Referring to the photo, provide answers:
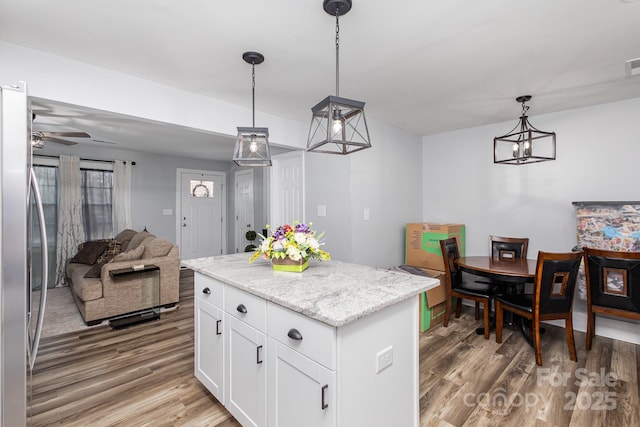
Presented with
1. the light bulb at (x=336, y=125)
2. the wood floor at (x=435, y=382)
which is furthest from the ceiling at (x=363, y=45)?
the wood floor at (x=435, y=382)

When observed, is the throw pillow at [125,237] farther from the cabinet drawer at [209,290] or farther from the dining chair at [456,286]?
the dining chair at [456,286]

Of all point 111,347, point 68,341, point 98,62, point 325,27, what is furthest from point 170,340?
point 325,27

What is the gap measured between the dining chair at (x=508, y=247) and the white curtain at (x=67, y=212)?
253 inches

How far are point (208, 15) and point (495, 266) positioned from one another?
3.27 meters

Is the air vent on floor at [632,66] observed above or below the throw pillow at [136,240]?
above

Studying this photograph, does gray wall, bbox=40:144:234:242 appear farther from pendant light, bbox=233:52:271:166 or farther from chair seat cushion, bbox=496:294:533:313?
chair seat cushion, bbox=496:294:533:313

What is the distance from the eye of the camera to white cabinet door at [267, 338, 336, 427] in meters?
1.25

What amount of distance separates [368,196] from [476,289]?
1556 millimetres

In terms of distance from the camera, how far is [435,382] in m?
2.31

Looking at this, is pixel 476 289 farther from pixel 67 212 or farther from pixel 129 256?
pixel 67 212

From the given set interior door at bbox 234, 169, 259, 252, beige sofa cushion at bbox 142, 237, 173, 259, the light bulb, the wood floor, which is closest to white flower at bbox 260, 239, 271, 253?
the light bulb

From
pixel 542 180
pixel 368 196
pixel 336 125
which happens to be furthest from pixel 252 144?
pixel 542 180

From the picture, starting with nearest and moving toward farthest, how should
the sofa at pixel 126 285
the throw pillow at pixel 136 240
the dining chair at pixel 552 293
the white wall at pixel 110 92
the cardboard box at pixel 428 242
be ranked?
1. the white wall at pixel 110 92
2. the dining chair at pixel 552 293
3. the sofa at pixel 126 285
4. the cardboard box at pixel 428 242
5. the throw pillow at pixel 136 240

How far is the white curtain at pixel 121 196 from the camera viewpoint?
5.45m
